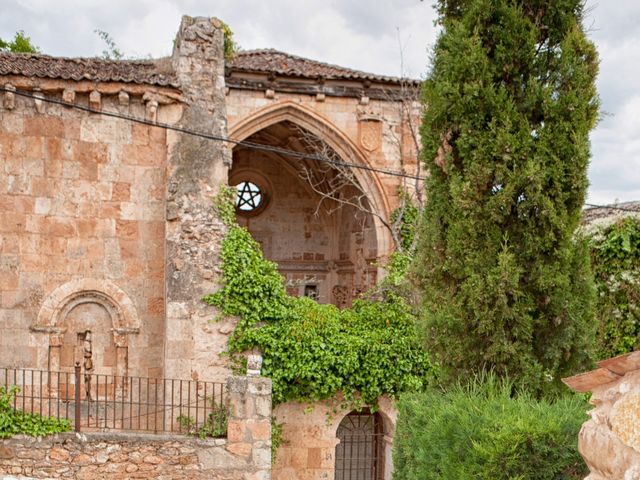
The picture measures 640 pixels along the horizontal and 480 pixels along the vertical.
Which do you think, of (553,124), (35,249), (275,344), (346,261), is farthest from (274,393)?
(346,261)

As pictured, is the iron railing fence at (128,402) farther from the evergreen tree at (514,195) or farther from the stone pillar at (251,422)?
the evergreen tree at (514,195)

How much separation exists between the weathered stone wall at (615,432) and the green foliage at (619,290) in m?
3.72

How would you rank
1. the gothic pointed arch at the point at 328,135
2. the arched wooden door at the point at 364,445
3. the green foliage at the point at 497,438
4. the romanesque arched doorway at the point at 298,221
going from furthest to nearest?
1. the romanesque arched doorway at the point at 298,221
2. the gothic pointed arch at the point at 328,135
3. the arched wooden door at the point at 364,445
4. the green foliage at the point at 497,438

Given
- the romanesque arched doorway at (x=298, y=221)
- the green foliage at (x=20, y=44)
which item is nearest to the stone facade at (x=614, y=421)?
the romanesque arched doorway at (x=298, y=221)

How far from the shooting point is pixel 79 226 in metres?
10.4

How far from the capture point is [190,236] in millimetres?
10109

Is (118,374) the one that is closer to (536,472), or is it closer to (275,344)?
(275,344)

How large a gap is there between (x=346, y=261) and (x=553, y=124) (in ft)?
41.9

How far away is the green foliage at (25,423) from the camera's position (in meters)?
8.44

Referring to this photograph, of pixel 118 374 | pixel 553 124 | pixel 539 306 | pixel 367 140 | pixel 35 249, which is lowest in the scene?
pixel 118 374

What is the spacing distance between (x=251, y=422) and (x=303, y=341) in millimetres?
1862

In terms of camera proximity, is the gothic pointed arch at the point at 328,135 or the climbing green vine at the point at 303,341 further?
the gothic pointed arch at the point at 328,135

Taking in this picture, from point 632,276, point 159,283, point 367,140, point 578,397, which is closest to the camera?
point 578,397

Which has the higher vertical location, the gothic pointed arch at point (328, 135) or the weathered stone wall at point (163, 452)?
the gothic pointed arch at point (328, 135)
